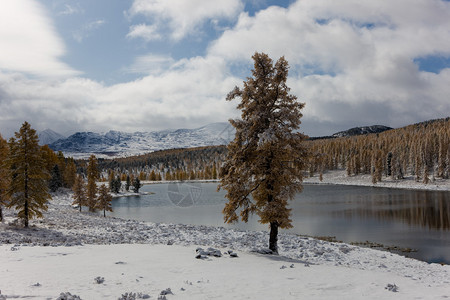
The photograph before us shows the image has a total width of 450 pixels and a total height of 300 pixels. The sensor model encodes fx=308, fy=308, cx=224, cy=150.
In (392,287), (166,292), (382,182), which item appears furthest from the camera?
(382,182)

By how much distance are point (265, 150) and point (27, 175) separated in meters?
27.5

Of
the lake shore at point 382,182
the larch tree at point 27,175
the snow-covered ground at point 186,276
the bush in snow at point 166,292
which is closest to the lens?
the bush in snow at point 166,292

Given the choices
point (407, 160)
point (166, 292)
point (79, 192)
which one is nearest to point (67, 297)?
point (166, 292)

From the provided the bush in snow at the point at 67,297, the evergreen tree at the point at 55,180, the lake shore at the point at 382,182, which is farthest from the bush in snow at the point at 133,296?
the lake shore at the point at 382,182

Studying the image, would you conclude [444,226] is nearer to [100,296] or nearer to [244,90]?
[244,90]

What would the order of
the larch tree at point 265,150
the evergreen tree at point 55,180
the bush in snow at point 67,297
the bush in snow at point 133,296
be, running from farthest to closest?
the evergreen tree at point 55,180 → the larch tree at point 265,150 → the bush in snow at point 133,296 → the bush in snow at point 67,297

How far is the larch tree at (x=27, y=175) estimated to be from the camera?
32688mm

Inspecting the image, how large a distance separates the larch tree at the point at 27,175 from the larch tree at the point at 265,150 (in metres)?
23.4

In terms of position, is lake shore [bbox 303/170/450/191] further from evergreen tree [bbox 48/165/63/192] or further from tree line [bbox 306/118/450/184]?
evergreen tree [bbox 48/165/63/192]

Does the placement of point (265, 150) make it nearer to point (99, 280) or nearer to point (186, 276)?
point (186, 276)

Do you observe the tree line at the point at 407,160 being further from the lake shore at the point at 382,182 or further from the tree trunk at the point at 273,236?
the tree trunk at the point at 273,236

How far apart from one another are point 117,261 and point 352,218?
143ft

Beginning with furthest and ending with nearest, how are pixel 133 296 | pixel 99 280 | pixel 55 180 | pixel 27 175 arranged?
pixel 55 180 → pixel 27 175 → pixel 99 280 → pixel 133 296

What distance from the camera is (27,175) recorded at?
33.5 m
